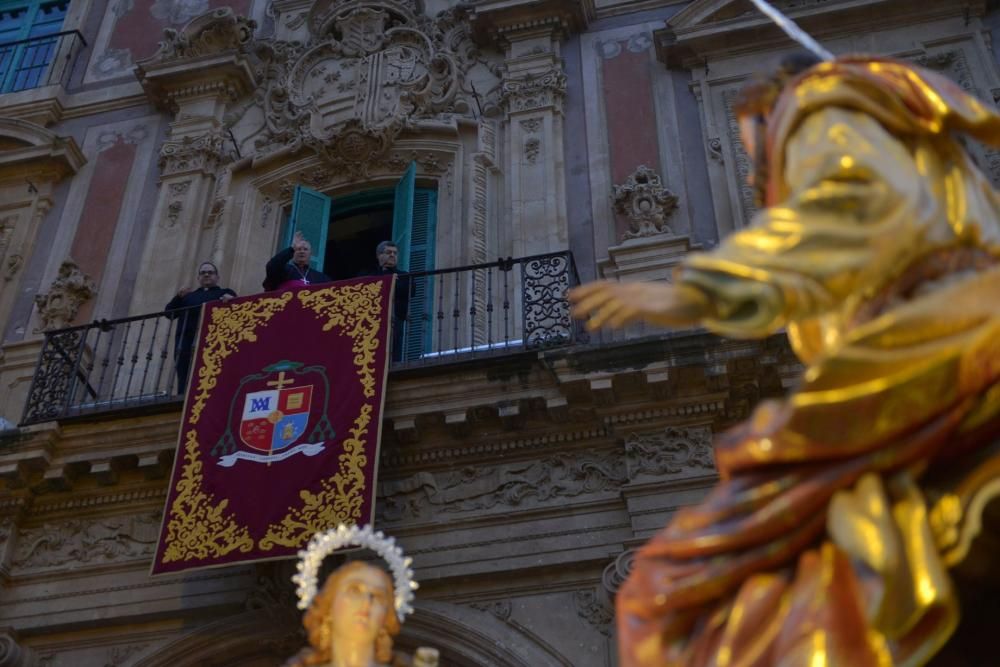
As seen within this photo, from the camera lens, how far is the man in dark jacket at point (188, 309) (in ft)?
30.2

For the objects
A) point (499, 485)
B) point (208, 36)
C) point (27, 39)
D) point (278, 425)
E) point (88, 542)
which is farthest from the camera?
point (27, 39)

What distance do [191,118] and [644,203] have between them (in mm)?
4596

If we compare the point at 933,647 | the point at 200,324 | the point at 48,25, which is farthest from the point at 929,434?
the point at 48,25

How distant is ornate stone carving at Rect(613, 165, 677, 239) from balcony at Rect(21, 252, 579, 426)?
76 cm

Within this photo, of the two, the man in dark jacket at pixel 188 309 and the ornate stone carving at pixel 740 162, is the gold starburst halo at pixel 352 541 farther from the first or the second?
the ornate stone carving at pixel 740 162

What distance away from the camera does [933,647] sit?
224cm

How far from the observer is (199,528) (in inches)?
302

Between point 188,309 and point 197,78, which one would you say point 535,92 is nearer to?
point 197,78

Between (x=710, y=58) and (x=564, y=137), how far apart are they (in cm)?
146

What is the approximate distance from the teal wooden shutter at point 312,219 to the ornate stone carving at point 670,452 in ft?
12.2

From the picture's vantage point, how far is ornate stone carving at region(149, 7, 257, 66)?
11.8 metres

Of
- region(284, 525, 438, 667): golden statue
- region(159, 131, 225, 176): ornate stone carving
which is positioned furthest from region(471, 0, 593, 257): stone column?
region(284, 525, 438, 667): golden statue

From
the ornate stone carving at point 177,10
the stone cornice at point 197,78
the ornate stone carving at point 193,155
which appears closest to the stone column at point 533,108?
the stone cornice at point 197,78

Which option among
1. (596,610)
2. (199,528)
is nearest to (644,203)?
(596,610)
